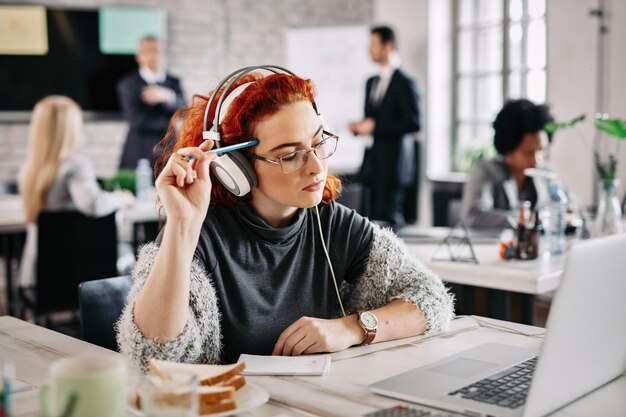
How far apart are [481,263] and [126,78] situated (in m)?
4.20

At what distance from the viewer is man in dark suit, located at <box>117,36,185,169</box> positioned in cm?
593

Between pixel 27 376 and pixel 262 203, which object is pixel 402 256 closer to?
pixel 262 203

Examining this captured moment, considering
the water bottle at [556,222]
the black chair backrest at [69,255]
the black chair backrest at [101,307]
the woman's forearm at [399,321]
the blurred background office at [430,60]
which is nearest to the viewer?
the woman's forearm at [399,321]

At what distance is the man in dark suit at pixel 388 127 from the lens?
5.73 metres

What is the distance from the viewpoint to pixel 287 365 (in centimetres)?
141

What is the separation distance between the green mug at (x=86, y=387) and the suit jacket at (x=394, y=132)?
4.92 meters

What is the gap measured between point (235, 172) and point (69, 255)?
2.10 meters

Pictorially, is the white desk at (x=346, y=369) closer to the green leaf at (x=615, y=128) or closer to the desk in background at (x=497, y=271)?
the desk in background at (x=497, y=271)

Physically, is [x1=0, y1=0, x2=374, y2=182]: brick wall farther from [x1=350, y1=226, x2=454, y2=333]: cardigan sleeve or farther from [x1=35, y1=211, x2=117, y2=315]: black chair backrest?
[x1=350, y1=226, x2=454, y2=333]: cardigan sleeve

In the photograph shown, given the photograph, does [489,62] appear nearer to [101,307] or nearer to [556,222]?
[556,222]

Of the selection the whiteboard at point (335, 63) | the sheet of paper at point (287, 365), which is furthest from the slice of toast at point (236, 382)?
the whiteboard at point (335, 63)

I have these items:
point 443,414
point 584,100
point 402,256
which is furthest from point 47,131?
point 584,100

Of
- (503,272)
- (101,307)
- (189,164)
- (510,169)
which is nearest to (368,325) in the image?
(189,164)

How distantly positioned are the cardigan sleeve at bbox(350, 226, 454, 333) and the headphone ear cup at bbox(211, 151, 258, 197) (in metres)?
0.35
